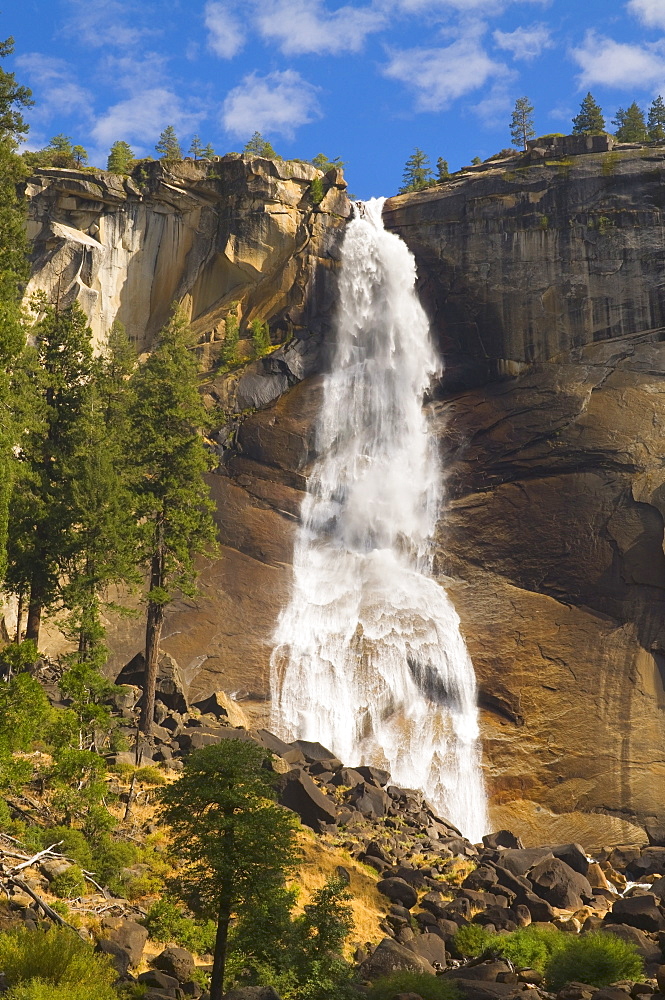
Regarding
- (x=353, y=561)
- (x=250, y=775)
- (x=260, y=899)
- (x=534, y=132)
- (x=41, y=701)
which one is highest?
(x=534, y=132)

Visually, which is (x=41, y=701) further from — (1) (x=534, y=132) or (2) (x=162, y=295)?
(1) (x=534, y=132)

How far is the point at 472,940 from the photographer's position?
2277cm

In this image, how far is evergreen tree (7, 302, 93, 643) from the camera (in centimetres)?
2942

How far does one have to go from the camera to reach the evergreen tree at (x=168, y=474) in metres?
33.0

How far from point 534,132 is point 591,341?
29.4 meters

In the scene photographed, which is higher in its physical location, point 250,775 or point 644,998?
point 250,775

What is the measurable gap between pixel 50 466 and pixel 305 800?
564 inches

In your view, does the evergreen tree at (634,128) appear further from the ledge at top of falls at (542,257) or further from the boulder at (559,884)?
the boulder at (559,884)

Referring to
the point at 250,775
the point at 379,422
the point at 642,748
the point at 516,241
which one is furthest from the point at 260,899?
the point at 516,241

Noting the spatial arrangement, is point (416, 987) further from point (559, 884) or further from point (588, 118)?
point (588, 118)

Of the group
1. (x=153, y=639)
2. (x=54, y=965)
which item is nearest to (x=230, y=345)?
(x=153, y=639)

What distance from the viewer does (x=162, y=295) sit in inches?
2303

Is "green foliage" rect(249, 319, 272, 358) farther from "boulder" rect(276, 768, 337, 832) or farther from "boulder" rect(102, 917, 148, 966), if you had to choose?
"boulder" rect(102, 917, 148, 966)

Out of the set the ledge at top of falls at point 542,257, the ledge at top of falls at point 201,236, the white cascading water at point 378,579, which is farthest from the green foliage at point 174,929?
the ledge at top of falls at point 201,236
